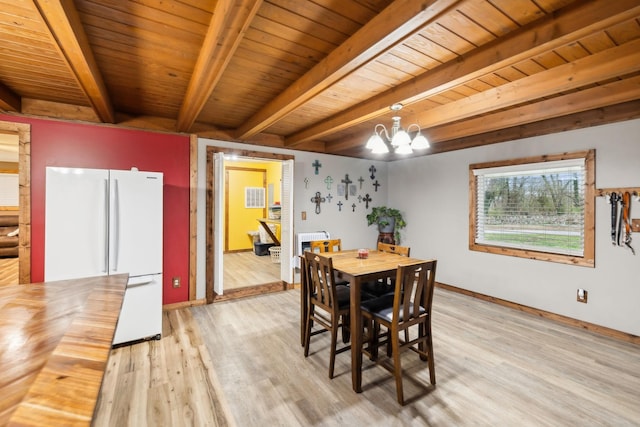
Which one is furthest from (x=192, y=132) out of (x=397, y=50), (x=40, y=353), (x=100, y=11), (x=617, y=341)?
(x=617, y=341)

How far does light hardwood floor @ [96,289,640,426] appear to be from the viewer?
1.93 metres

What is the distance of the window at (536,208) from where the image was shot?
3.37 metres

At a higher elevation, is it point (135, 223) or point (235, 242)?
point (135, 223)

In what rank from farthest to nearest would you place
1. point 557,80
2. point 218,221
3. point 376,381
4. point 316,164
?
point 316,164 < point 218,221 < point 376,381 < point 557,80

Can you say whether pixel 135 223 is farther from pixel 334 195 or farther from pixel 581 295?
pixel 581 295

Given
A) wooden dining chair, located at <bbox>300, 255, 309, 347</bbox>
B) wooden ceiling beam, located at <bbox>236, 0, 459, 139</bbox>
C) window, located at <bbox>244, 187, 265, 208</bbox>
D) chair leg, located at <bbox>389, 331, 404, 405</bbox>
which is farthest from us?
window, located at <bbox>244, 187, 265, 208</bbox>

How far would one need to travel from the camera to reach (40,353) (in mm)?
964

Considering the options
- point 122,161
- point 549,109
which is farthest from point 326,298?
point 122,161

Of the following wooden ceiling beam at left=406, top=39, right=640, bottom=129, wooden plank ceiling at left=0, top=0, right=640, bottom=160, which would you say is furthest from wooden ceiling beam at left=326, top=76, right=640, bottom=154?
wooden ceiling beam at left=406, top=39, right=640, bottom=129

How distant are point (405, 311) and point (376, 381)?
655mm

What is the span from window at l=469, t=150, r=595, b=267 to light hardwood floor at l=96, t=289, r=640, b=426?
3.23 ft

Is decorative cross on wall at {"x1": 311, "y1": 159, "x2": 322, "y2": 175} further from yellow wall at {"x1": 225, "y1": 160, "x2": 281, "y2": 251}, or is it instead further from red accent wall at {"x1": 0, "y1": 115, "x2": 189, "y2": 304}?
yellow wall at {"x1": 225, "y1": 160, "x2": 281, "y2": 251}

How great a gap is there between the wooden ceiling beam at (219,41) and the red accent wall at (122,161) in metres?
1.39

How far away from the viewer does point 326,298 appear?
2.45 metres
